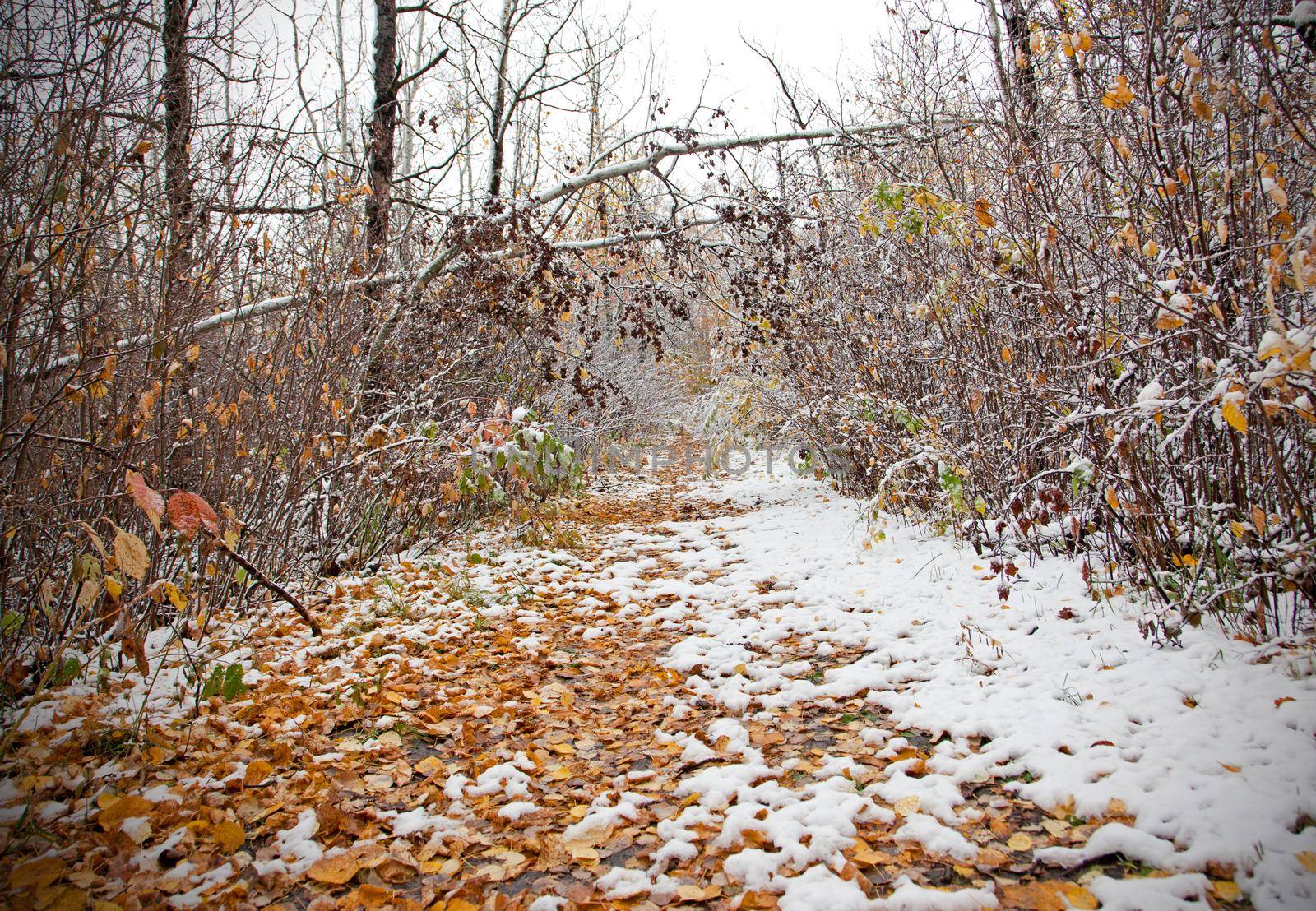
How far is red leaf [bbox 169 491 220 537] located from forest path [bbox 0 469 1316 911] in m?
0.84

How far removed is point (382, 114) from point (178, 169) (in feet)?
11.9

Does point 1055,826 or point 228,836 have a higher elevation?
point 1055,826

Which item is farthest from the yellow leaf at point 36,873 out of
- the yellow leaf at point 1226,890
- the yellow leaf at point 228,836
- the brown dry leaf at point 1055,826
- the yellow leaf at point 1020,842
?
the yellow leaf at point 1226,890

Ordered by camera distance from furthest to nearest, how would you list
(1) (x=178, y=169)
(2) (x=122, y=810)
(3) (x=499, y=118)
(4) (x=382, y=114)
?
1. (3) (x=499, y=118)
2. (4) (x=382, y=114)
3. (1) (x=178, y=169)
4. (2) (x=122, y=810)

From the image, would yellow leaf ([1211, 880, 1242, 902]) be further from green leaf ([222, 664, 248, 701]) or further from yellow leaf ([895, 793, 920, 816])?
green leaf ([222, 664, 248, 701])

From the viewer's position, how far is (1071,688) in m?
2.44

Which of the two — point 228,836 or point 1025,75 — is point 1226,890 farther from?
point 1025,75

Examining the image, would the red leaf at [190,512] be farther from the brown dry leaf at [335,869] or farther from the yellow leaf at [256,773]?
the brown dry leaf at [335,869]

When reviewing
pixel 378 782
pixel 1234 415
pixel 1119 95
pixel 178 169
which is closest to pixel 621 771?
pixel 378 782

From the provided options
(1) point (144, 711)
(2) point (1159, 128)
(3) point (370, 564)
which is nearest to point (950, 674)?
(2) point (1159, 128)

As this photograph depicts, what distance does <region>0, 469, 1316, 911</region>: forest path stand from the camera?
1682 mm

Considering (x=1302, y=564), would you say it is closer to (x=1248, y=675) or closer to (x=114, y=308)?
(x=1248, y=675)

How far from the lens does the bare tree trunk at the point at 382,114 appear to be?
5301mm

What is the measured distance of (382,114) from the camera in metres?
5.93
